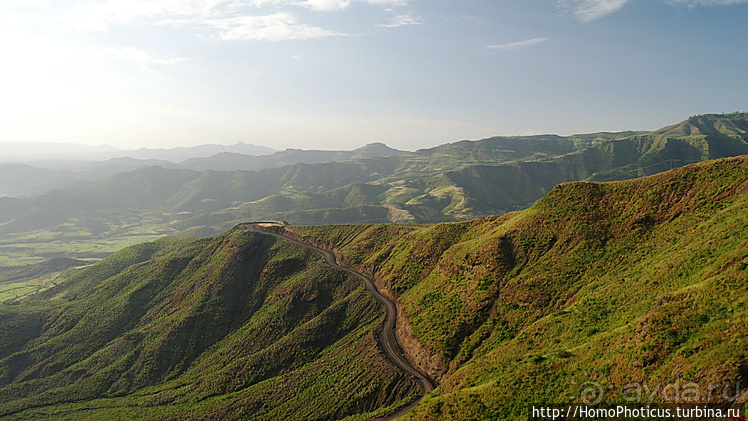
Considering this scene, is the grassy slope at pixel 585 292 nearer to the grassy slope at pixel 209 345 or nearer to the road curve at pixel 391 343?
the road curve at pixel 391 343

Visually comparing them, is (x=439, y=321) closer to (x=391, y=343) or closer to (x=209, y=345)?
(x=391, y=343)

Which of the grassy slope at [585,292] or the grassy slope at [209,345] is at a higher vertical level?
the grassy slope at [585,292]

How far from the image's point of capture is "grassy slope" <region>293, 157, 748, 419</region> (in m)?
37.2

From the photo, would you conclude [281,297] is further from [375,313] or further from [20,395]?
[20,395]

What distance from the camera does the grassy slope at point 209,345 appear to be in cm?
6962

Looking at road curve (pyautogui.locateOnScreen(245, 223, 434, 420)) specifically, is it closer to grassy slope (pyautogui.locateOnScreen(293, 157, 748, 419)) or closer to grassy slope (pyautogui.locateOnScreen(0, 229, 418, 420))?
grassy slope (pyautogui.locateOnScreen(0, 229, 418, 420))

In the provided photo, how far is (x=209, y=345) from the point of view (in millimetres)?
98688

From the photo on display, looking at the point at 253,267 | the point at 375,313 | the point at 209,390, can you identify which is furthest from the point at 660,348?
the point at 253,267

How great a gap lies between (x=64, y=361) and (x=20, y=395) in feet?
37.6

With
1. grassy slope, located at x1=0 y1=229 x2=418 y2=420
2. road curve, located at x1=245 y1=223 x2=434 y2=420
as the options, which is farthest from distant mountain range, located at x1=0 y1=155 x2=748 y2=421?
road curve, located at x1=245 y1=223 x2=434 y2=420

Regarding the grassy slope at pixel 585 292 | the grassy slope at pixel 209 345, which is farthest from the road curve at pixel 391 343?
the grassy slope at pixel 585 292

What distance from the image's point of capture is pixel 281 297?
105 meters

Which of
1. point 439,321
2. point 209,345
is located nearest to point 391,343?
point 439,321

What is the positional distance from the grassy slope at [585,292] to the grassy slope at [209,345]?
15.3 meters
